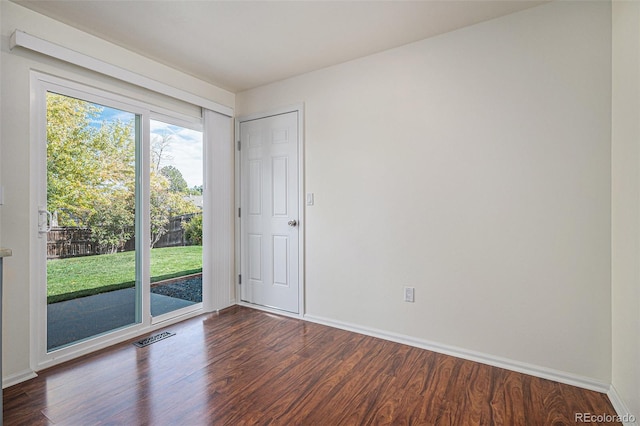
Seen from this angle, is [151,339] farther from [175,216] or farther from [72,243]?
[175,216]

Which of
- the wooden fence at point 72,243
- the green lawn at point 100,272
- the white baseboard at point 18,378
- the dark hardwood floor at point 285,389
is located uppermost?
the wooden fence at point 72,243

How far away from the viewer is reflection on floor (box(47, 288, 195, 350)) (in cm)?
236

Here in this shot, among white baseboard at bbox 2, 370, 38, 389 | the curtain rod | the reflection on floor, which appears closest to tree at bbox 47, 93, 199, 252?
the curtain rod

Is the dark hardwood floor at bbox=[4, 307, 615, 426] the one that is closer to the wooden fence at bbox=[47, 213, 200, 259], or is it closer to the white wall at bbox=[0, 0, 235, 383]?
the white wall at bbox=[0, 0, 235, 383]

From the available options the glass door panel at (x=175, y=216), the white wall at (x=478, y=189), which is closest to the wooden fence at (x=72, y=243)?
the glass door panel at (x=175, y=216)

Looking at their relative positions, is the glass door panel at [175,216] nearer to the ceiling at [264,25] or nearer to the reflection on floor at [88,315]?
the reflection on floor at [88,315]

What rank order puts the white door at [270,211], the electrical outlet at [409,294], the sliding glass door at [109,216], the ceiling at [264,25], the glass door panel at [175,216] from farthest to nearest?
the white door at [270,211], the glass door panel at [175,216], the electrical outlet at [409,294], the sliding glass door at [109,216], the ceiling at [264,25]

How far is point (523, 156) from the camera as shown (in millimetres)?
2193

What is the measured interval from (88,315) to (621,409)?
12.1 ft

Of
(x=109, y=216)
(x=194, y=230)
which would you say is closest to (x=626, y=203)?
(x=194, y=230)

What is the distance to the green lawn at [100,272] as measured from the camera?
2369mm

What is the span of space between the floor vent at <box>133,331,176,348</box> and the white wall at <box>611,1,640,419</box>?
3.23 meters

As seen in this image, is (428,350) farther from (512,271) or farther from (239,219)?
(239,219)

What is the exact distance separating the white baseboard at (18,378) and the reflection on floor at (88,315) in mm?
202
